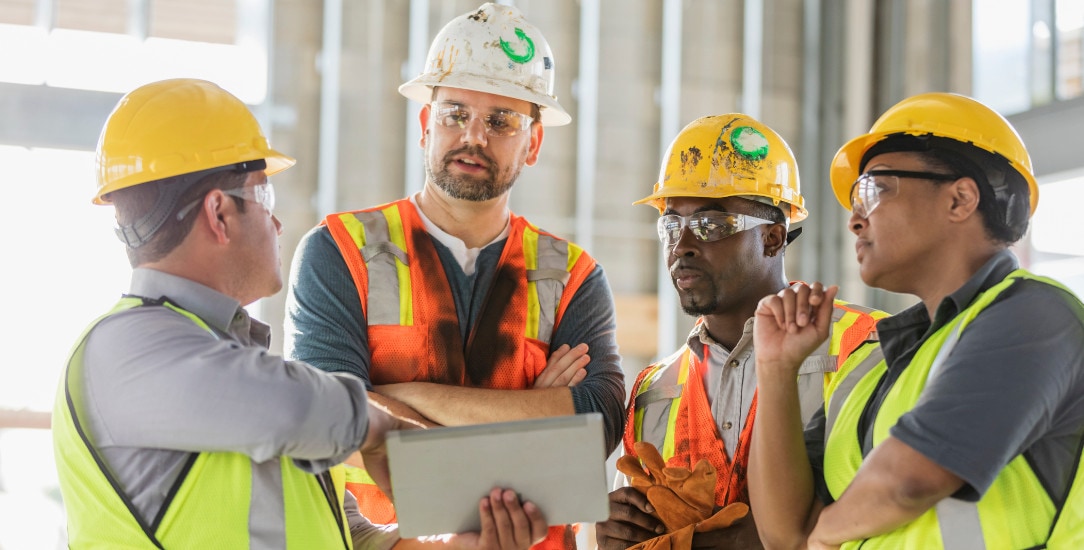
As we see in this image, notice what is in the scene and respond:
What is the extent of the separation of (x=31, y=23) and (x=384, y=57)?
3023mm

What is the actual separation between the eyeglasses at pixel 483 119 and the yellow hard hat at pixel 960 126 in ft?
4.83

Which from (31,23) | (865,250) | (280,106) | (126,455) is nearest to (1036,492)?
(865,250)

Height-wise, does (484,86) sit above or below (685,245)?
above

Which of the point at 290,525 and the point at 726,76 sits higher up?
the point at 726,76

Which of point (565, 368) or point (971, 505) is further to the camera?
point (565, 368)

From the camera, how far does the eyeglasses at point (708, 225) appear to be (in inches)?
156

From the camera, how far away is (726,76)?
11.2 metres

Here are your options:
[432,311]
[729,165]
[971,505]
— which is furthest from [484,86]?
[971,505]

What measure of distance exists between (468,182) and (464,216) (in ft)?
0.46

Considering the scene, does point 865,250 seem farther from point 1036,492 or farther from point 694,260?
point 694,260

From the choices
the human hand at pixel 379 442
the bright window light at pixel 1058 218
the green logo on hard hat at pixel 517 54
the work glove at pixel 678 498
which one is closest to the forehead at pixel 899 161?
the work glove at pixel 678 498

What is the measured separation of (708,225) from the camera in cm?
397

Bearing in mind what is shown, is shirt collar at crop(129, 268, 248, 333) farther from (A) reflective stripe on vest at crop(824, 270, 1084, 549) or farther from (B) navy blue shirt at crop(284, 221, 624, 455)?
A: (A) reflective stripe on vest at crop(824, 270, 1084, 549)

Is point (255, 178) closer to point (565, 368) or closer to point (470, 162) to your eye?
point (470, 162)
